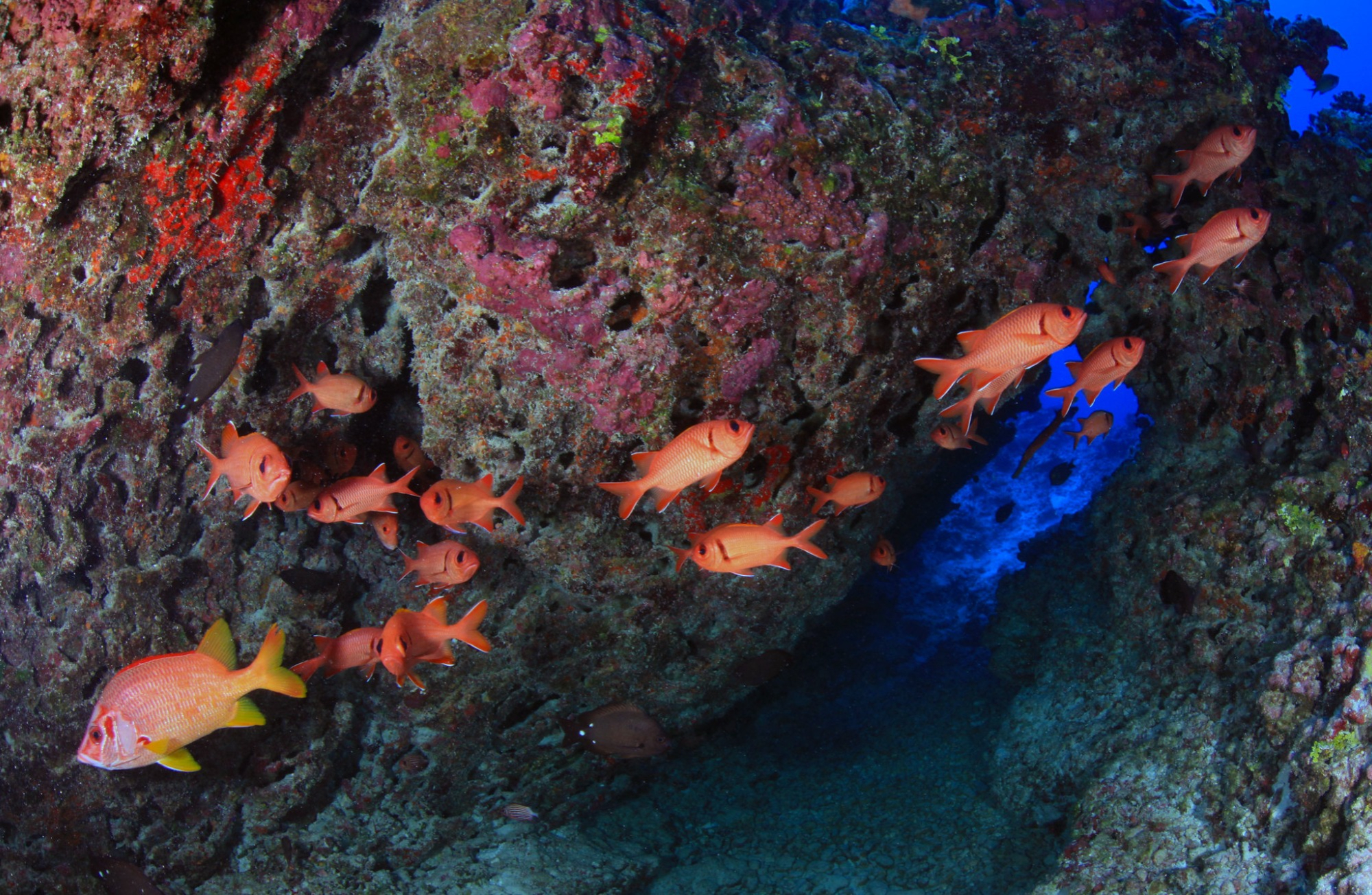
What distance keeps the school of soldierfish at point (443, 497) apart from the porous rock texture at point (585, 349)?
0.32 meters

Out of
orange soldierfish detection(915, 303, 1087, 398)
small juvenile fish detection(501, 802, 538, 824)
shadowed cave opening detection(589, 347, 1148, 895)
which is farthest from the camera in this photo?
small juvenile fish detection(501, 802, 538, 824)

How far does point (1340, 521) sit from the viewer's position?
12.1ft

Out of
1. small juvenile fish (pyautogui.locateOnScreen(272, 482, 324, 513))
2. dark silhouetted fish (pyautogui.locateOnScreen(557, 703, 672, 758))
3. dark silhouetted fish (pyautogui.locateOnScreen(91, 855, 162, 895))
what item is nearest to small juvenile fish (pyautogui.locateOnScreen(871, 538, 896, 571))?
dark silhouetted fish (pyautogui.locateOnScreen(557, 703, 672, 758))

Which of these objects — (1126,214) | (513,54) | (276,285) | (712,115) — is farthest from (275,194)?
(1126,214)

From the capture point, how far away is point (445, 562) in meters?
3.79

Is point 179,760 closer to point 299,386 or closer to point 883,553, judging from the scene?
point 299,386

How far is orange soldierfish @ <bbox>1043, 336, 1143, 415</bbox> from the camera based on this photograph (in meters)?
3.63

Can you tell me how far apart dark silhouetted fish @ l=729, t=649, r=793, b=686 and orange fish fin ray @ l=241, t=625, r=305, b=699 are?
3.14 m

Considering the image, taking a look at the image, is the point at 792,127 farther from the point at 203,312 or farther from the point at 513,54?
the point at 203,312

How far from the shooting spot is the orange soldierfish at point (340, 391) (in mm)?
3498

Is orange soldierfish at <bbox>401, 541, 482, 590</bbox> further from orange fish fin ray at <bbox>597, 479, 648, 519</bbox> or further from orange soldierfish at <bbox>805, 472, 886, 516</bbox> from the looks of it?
orange soldierfish at <bbox>805, 472, 886, 516</bbox>

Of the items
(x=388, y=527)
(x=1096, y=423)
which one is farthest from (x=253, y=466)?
(x=1096, y=423)

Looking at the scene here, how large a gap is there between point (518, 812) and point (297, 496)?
2.92m

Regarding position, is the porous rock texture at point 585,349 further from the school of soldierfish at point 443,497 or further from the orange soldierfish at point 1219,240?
the orange soldierfish at point 1219,240
